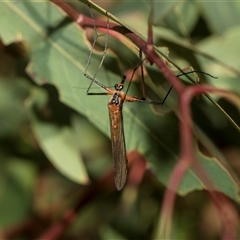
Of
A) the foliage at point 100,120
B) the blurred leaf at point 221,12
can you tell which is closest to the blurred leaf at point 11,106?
the foliage at point 100,120

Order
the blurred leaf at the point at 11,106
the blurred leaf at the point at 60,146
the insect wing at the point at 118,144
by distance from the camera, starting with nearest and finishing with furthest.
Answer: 1. the insect wing at the point at 118,144
2. the blurred leaf at the point at 60,146
3. the blurred leaf at the point at 11,106

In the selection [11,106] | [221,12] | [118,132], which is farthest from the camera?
[11,106]

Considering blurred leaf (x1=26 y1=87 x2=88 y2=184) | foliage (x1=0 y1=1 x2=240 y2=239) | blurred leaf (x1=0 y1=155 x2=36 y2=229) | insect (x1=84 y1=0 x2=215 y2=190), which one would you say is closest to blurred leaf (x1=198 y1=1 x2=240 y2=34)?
foliage (x1=0 y1=1 x2=240 y2=239)

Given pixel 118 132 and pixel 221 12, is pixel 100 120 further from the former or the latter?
pixel 221 12

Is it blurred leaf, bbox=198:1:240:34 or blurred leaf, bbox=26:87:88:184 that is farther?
blurred leaf, bbox=198:1:240:34

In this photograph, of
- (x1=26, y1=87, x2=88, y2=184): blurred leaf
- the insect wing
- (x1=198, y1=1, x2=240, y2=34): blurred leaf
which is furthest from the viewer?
(x1=198, y1=1, x2=240, y2=34): blurred leaf

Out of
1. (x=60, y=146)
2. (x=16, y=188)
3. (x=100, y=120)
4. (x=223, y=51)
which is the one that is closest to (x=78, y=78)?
(x=100, y=120)

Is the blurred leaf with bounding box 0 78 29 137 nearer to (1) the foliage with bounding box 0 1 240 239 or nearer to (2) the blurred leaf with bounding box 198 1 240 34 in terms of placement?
(1) the foliage with bounding box 0 1 240 239

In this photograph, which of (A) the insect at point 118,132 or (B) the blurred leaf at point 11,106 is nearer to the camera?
(A) the insect at point 118,132

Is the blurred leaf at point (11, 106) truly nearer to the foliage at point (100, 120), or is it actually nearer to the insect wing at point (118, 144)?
the foliage at point (100, 120)
